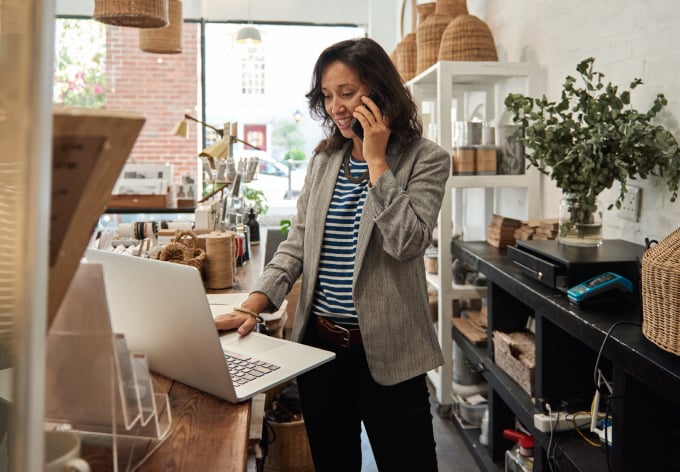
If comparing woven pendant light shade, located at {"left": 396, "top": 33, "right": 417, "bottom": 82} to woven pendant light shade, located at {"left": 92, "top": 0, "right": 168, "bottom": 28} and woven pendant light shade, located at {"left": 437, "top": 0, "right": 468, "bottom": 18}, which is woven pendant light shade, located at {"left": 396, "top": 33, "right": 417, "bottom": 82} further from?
woven pendant light shade, located at {"left": 92, "top": 0, "right": 168, "bottom": 28}

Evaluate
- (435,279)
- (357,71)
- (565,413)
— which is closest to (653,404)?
(565,413)

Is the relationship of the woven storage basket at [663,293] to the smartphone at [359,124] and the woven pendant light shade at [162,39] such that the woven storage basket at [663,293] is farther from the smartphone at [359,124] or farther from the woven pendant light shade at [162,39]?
the woven pendant light shade at [162,39]

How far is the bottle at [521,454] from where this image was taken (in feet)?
7.63

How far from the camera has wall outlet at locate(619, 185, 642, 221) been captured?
221cm

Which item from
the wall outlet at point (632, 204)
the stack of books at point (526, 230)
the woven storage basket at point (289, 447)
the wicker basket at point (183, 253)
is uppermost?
the wall outlet at point (632, 204)

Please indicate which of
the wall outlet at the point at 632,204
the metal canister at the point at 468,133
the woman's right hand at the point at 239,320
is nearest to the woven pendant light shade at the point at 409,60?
the metal canister at the point at 468,133

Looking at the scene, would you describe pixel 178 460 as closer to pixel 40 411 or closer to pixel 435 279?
pixel 40 411

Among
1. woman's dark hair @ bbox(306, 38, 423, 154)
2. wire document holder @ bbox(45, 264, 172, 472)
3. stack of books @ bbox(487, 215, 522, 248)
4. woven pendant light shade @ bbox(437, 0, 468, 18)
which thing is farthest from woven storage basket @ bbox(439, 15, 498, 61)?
wire document holder @ bbox(45, 264, 172, 472)

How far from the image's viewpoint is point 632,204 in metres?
2.23

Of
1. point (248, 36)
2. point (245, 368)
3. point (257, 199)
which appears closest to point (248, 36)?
point (248, 36)

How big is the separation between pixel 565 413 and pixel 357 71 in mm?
1184

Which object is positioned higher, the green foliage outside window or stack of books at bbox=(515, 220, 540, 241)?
the green foliage outside window

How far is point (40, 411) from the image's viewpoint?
0.42 meters

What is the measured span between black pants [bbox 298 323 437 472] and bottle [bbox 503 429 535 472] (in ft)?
2.62
